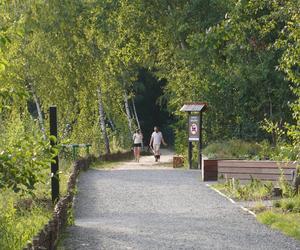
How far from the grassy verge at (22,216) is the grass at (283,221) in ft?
11.4

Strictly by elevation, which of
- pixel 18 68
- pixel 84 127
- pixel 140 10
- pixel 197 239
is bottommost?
pixel 197 239

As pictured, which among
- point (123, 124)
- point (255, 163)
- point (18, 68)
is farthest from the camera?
point (123, 124)

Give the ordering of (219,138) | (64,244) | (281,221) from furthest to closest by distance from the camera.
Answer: (219,138) → (281,221) → (64,244)

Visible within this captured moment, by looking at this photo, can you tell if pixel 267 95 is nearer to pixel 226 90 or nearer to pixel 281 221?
pixel 226 90

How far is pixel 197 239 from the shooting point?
10.6 metres

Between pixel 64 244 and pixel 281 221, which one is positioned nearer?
pixel 64 244

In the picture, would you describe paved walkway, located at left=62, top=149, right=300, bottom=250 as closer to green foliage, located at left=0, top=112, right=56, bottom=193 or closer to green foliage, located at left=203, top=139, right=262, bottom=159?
green foliage, located at left=0, top=112, right=56, bottom=193

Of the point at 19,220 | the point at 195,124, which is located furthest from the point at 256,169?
the point at 195,124

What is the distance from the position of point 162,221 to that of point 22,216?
2.37 m

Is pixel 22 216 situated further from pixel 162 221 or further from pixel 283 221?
pixel 283 221

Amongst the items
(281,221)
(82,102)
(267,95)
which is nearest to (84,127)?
(82,102)

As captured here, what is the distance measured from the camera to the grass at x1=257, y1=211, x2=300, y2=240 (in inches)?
433

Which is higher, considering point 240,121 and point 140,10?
point 140,10

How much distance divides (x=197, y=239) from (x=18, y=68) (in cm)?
2402
